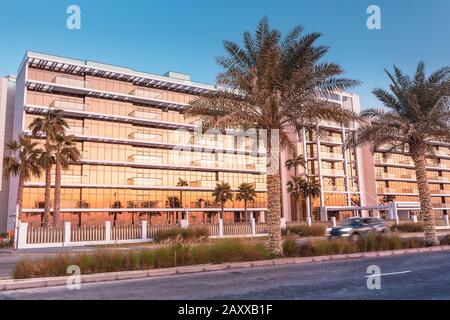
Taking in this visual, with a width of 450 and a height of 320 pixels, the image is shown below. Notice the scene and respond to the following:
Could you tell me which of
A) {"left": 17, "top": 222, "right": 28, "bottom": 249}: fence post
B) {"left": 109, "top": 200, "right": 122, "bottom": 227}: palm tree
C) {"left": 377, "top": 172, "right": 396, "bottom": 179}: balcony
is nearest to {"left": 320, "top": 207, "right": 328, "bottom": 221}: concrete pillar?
{"left": 377, "top": 172, "right": 396, "bottom": 179}: balcony

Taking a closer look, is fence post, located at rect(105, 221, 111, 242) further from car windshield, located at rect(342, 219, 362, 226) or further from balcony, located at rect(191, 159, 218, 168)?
balcony, located at rect(191, 159, 218, 168)

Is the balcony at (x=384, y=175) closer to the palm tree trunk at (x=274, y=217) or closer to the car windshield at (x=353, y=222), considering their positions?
the car windshield at (x=353, y=222)

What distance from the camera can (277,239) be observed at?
56.3ft

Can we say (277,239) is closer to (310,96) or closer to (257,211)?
(310,96)

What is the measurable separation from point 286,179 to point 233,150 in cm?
1148

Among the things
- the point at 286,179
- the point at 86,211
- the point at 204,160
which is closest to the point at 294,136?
the point at 286,179

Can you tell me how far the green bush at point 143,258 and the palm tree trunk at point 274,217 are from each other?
1.40 ft

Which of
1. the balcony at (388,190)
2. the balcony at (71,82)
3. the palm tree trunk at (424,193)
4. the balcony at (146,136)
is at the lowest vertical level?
the palm tree trunk at (424,193)

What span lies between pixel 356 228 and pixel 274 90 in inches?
569

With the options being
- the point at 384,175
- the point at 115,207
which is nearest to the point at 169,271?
the point at 115,207

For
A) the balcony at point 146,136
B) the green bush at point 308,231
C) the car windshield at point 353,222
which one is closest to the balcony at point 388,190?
the balcony at point 146,136

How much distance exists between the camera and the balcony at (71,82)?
46.8 metres

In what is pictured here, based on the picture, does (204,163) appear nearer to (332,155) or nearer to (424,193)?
(332,155)

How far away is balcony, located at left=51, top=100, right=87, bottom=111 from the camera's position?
46.3 meters
